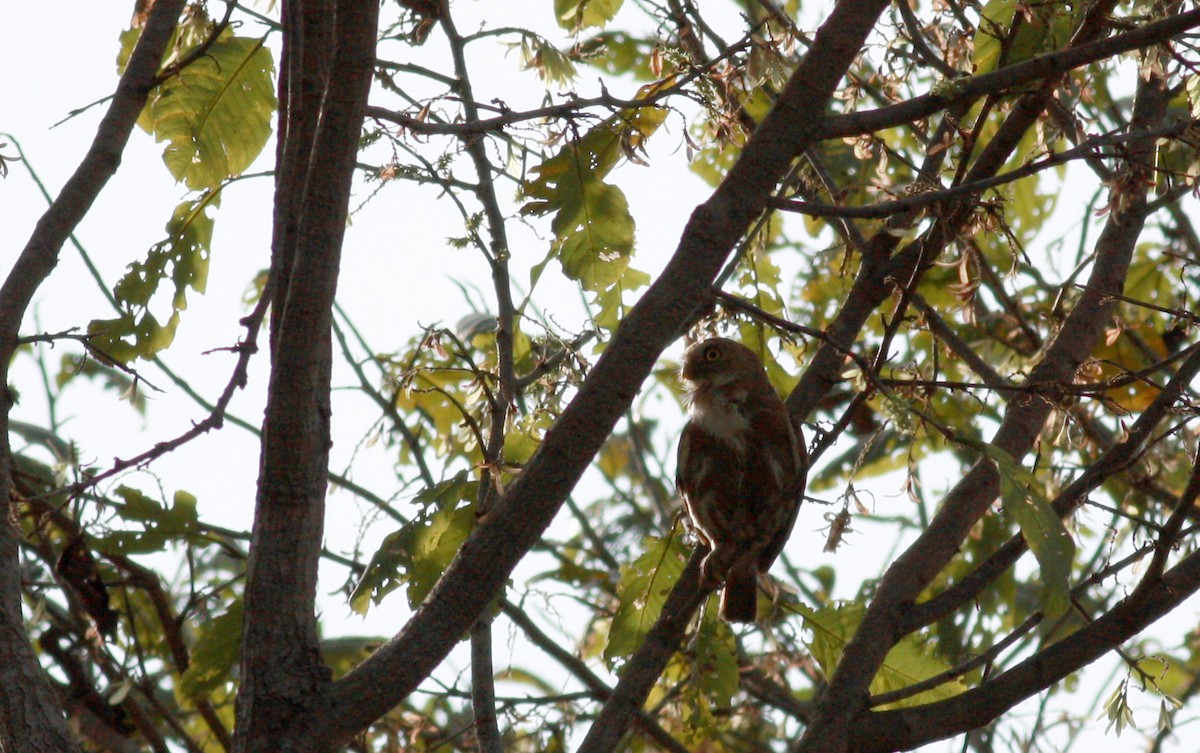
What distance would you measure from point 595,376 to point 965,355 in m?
2.19

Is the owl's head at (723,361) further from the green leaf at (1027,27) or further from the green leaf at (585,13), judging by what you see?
the green leaf at (1027,27)

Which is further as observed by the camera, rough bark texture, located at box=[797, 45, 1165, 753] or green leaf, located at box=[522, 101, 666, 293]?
green leaf, located at box=[522, 101, 666, 293]

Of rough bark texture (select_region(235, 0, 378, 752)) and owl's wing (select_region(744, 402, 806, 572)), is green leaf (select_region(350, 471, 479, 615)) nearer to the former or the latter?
rough bark texture (select_region(235, 0, 378, 752))

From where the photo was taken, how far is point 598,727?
2.98m

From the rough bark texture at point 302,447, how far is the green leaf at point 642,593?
5.07 feet

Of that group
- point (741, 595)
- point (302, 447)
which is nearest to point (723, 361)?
point (741, 595)

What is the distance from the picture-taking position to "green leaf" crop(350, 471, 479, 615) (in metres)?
3.40

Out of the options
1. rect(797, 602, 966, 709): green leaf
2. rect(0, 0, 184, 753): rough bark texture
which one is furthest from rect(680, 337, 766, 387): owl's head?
rect(0, 0, 184, 753): rough bark texture

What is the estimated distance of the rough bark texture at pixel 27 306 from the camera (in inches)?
98.8

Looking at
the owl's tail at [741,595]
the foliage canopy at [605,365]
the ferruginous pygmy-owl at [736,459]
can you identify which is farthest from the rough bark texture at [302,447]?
the owl's tail at [741,595]

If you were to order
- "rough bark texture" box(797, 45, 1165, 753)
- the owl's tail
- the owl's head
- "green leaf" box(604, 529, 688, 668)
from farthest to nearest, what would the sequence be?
the owl's head, the owl's tail, "green leaf" box(604, 529, 688, 668), "rough bark texture" box(797, 45, 1165, 753)

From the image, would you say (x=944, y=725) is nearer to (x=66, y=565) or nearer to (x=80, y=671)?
(x=66, y=565)

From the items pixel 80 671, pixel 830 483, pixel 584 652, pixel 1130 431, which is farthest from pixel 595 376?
pixel 830 483

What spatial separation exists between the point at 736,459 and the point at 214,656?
181 cm
